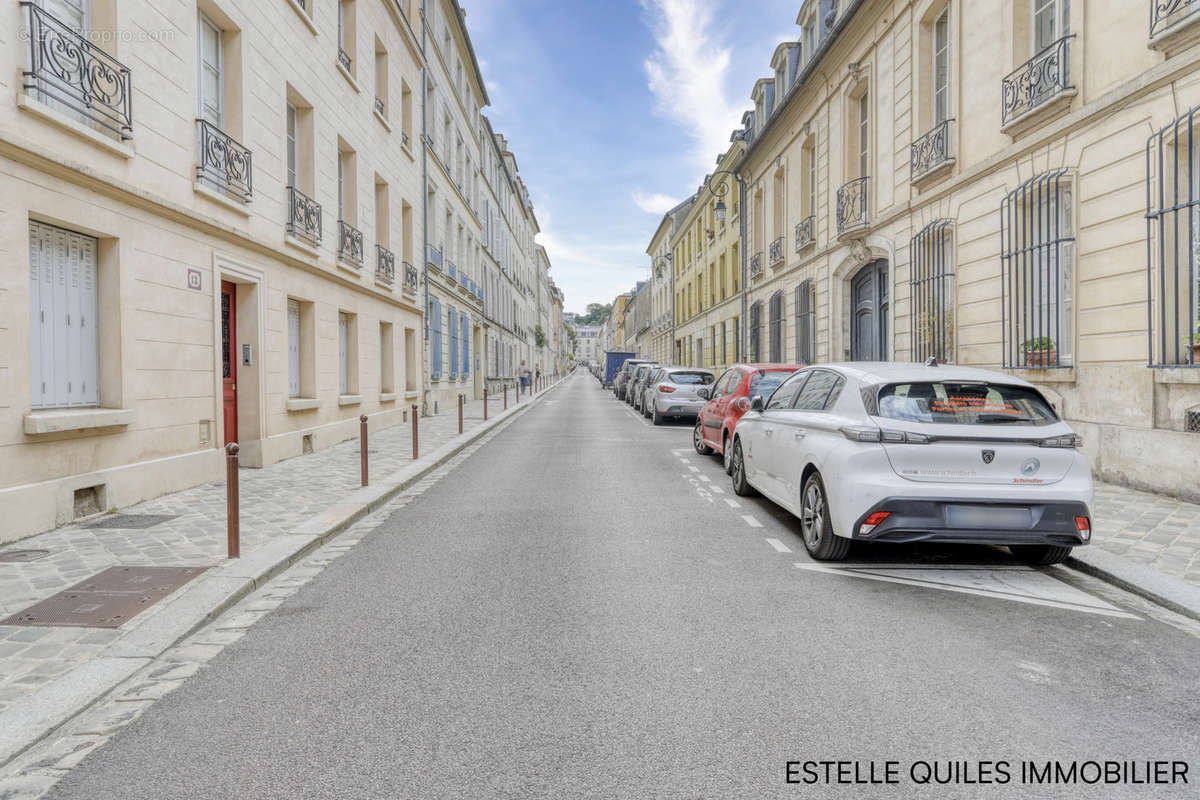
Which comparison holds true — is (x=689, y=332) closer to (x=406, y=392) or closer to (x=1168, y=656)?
(x=406, y=392)

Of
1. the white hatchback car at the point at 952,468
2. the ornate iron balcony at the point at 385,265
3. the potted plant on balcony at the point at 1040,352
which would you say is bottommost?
the white hatchback car at the point at 952,468

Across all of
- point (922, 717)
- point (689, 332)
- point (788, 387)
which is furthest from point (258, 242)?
point (689, 332)

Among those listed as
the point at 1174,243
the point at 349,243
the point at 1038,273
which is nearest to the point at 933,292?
the point at 1038,273

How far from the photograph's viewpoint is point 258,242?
33.7 ft

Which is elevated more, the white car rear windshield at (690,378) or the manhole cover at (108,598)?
the white car rear windshield at (690,378)

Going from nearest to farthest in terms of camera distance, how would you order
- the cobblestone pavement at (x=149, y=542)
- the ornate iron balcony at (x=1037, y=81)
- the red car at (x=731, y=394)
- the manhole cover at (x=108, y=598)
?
1. the cobblestone pavement at (x=149, y=542)
2. the manhole cover at (x=108, y=598)
3. the ornate iron balcony at (x=1037, y=81)
4. the red car at (x=731, y=394)

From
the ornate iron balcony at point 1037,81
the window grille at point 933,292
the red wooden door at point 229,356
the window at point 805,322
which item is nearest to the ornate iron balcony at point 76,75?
the red wooden door at point 229,356

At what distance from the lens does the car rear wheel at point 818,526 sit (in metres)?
5.34

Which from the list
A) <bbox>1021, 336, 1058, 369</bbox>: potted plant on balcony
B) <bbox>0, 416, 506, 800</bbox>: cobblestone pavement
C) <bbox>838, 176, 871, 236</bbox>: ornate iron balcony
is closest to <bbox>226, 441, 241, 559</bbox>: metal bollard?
<bbox>0, 416, 506, 800</bbox>: cobblestone pavement

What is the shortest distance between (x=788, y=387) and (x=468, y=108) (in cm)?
2495

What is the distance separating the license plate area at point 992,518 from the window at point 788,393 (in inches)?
84.5

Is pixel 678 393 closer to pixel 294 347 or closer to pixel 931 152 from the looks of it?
pixel 931 152

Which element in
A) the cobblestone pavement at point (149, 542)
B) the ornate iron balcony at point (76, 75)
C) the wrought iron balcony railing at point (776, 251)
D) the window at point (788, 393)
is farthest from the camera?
the wrought iron balcony railing at point (776, 251)

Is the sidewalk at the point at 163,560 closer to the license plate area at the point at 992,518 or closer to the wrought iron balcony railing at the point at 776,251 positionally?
the license plate area at the point at 992,518
